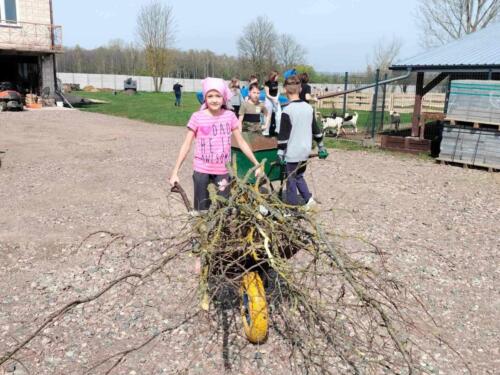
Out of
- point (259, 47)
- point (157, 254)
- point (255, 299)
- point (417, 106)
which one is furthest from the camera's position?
point (259, 47)

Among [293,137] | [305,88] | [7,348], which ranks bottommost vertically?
[7,348]

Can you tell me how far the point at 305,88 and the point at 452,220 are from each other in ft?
14.5

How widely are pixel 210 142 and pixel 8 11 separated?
2188cm

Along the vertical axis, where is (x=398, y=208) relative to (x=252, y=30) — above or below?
below

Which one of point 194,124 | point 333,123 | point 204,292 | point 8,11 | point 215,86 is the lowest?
point 204,292

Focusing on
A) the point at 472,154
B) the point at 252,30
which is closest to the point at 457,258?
the point at 472,154

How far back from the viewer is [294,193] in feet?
16.6

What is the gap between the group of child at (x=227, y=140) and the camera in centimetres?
341

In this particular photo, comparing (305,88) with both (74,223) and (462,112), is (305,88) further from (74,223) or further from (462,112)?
(74,223)

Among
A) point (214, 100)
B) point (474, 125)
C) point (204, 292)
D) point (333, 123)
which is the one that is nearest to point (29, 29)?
point (333, 123)

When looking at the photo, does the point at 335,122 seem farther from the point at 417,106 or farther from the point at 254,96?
the point at 254,96

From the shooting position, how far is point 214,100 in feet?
11.0

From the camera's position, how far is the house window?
803 inches

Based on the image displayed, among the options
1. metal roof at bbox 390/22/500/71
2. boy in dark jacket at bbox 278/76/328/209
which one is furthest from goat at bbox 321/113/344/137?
boy in dark jacket at bbox 278/76/328/209
